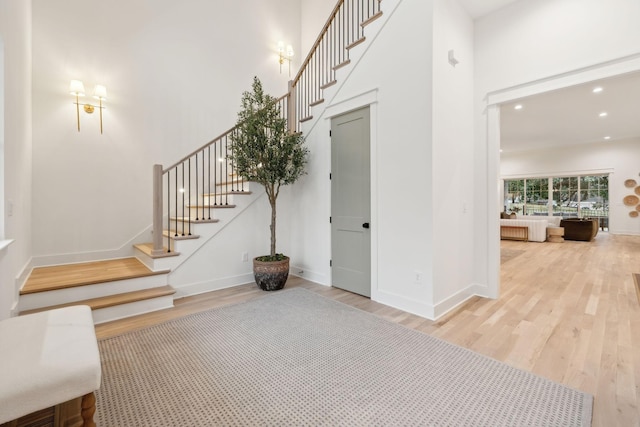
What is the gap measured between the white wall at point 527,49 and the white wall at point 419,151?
0.17 meters

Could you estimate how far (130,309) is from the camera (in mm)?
2971

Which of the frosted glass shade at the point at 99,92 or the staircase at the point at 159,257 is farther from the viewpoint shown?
the frosted glass shade at the point at 99,92

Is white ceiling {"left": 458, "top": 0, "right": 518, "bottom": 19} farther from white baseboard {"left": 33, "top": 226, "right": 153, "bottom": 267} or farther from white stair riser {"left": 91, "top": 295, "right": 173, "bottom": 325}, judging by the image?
white baseboard {"left": 33, "top": 226, "right": 153, "bottom": 267}

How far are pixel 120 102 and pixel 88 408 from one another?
4322 mm

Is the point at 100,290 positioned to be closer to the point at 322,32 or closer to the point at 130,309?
the point at 130,309

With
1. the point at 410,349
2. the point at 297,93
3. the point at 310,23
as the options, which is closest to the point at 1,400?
the point at 410,349

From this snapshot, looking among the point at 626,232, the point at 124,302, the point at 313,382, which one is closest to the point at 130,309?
the point at 124,302

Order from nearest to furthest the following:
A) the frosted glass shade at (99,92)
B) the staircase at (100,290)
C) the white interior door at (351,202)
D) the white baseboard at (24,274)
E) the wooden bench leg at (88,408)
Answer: the wooden bench leg at (88,408) → the white baseboard at (24,274) → the staircase at (100,290) → the white interior door at (351,202) → the frosted glass shade at (99,92)

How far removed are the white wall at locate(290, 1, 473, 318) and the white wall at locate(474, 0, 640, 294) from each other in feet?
0.55

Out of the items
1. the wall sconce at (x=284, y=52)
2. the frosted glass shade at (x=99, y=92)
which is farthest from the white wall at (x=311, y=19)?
the frosted glass shade at (x=99, y=92)

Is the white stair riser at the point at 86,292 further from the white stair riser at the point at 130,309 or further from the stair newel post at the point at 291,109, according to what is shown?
the stair newel post at the point at 291,109

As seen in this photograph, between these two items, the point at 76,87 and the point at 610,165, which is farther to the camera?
the point at 610,165

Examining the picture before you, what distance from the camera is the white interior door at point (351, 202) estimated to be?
3537mm

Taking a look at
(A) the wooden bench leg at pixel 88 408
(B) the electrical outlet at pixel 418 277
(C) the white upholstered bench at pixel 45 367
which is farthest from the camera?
(B) the electrical outlet at pixel 418 277
